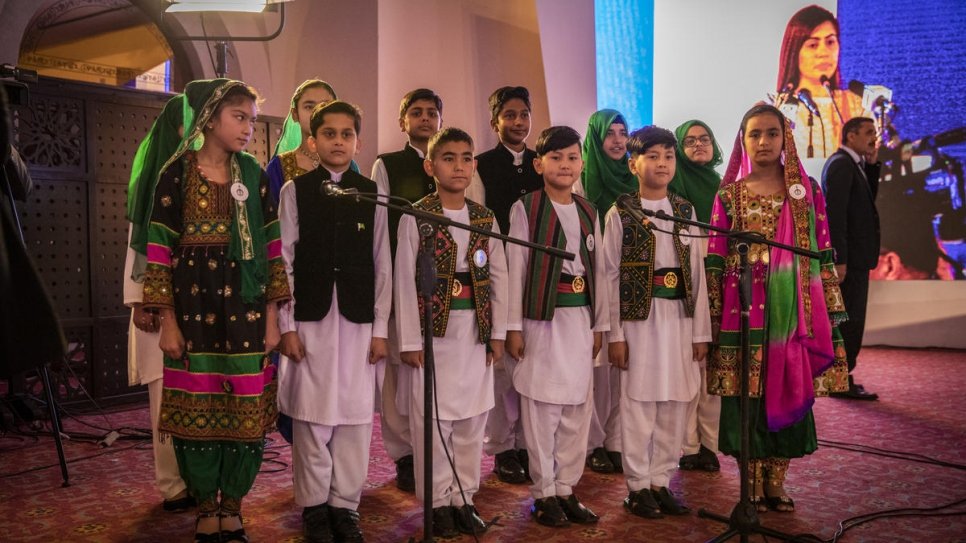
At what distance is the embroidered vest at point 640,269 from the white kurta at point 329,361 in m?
0.90

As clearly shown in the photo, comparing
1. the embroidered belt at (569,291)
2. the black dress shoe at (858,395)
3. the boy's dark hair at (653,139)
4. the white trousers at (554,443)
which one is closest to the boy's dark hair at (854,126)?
the black dress shoe at (858,395)

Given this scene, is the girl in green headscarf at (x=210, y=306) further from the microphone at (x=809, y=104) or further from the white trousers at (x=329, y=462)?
the microphone at (x=809, y=104)

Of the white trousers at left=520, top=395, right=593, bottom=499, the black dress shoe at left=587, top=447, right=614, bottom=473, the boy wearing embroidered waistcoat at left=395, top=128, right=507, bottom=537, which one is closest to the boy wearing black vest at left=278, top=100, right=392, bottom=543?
the boy wearing embroidered waistcoat at left=395, top=128, right=507, bottom=537

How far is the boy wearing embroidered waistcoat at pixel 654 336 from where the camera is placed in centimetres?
319

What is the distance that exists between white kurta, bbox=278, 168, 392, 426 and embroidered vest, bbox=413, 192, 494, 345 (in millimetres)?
181

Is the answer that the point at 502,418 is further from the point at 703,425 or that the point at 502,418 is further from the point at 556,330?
the point at 703,425

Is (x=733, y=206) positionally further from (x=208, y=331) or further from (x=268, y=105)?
(x=268, y=105)

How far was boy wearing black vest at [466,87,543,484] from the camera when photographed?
3760mm

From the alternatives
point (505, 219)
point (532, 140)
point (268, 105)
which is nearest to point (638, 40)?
point (532, 140)

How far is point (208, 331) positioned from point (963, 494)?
9.83 feet

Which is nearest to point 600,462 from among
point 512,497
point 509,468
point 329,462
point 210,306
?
point 509,468

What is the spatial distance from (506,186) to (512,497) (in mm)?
1377

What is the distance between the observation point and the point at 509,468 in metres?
3.69

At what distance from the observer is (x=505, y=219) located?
3.89m
